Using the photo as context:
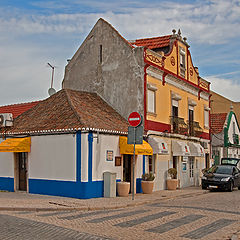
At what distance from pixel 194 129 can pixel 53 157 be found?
1194 centimetres

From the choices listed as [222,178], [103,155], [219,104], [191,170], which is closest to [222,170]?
[222,178]

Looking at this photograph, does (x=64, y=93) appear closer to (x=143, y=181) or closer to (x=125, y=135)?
(x=125, y=135)

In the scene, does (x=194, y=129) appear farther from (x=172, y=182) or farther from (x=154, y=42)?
(x=154, y=42)

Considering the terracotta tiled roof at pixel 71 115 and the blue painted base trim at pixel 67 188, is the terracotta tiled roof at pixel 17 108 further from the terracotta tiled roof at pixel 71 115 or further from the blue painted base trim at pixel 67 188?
the blue painted base trim at pixel 67 188

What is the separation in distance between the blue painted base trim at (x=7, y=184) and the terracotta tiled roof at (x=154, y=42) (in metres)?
11.2

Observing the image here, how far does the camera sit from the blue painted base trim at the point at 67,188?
15.2 meters

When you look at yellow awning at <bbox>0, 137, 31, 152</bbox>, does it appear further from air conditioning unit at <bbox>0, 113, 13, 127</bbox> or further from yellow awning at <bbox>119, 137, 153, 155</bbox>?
yellow awning at <bbox>119, 137, 153, 155</bbox>

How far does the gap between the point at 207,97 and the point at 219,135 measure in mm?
5366

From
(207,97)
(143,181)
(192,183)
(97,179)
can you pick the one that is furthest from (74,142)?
(207,97)

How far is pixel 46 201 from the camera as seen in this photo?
45.6 feet

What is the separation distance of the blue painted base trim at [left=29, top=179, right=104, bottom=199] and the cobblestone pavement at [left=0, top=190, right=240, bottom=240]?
9.14 feet

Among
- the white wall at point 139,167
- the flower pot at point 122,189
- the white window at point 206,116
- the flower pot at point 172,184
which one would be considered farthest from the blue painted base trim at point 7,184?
the white window at point 206,116

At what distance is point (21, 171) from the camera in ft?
59.3

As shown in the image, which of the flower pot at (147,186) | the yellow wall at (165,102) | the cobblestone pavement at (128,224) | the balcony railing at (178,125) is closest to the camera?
the cobblestone pavement at (128,224)
